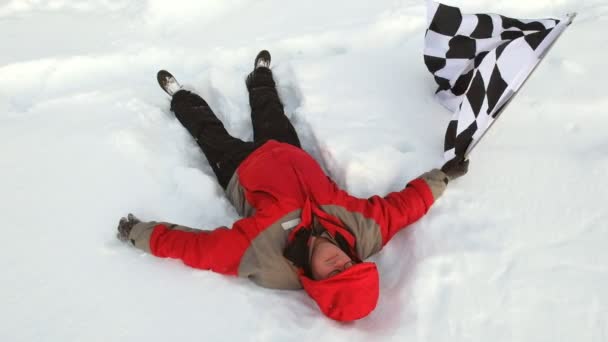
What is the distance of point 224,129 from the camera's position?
2424 mm

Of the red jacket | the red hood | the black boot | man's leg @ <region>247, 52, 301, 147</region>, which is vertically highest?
the black boot

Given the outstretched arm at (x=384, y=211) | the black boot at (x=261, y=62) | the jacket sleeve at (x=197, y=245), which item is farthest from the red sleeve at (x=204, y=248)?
the black boot at (x=261, y=62)

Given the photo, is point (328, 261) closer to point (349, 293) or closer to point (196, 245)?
point (349, 293)

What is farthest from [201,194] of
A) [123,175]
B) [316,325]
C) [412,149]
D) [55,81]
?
A: [55,81]

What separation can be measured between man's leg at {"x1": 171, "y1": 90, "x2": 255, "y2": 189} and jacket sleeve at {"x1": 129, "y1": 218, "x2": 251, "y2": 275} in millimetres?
432

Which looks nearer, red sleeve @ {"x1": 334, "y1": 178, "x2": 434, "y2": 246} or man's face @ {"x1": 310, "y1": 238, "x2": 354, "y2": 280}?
man's face @ {"x1": 310, "y1": 238, "x2": 354, "y2": 280}

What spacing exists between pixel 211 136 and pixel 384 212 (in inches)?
35.4

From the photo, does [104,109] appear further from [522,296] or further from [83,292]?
[522,296]

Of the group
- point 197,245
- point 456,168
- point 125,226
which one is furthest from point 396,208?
point 125,226

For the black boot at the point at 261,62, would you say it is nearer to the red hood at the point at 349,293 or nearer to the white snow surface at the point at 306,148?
the white snow surface at the point at 306,148

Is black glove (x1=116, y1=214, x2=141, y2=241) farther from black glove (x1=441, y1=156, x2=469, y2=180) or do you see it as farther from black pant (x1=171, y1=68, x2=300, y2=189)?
black glove (x1=441, y1=156, x2=469, y2=180)

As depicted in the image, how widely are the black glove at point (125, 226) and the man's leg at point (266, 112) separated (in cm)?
65

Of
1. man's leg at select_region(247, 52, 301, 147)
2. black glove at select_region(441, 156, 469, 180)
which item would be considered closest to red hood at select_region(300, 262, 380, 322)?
black glove at select_region(441, 156, 469, 180)

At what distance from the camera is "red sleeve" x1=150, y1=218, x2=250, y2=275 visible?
1835 millimetres
